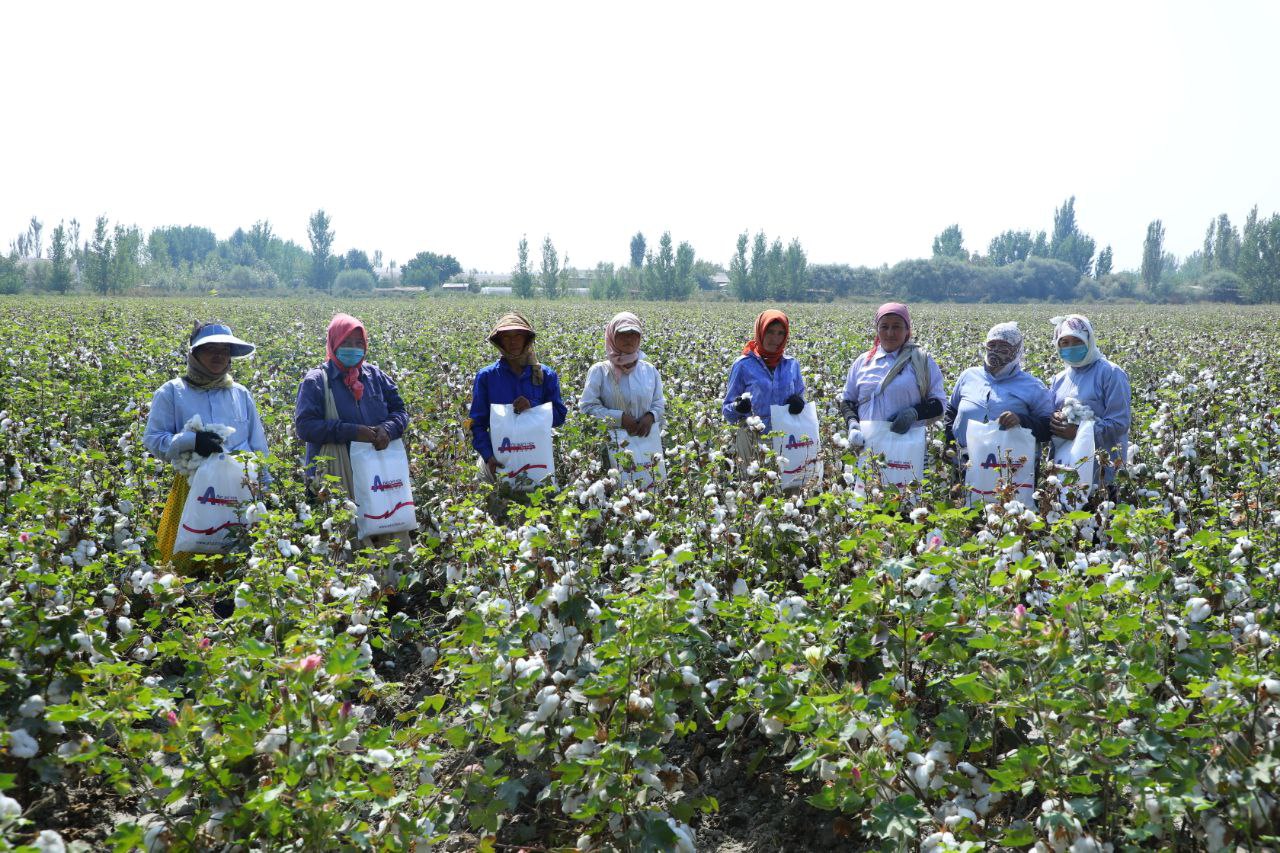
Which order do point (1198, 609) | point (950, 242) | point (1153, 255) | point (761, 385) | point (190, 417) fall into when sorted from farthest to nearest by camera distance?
point (950, 242) → point (1153, 255) → point (761, 385) → point (190, 417) → point (1198, 609)

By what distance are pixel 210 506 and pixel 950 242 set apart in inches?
4045

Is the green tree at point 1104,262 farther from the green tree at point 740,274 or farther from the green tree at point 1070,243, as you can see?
the green tree at point 740,274

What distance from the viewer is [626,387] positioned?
5.19 m

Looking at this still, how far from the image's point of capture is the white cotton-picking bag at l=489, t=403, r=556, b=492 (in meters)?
4.69

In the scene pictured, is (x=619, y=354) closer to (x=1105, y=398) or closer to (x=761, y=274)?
(x=1105, y=398)

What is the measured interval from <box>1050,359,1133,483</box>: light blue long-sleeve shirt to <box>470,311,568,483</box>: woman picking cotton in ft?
9.36

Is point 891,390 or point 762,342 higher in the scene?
point 762,342

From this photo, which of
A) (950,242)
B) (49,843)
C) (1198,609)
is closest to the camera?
(49,843)

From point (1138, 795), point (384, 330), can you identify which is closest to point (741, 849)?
point (1138, 795)

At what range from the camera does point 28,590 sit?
99.3 inches

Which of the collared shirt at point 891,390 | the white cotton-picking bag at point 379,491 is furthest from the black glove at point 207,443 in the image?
the collared shirt at point 891,390

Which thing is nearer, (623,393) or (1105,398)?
(1105,398)

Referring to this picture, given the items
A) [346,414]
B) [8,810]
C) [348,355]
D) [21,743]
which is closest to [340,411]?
[346,414]

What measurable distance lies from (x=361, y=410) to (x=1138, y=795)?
3.68 meters
